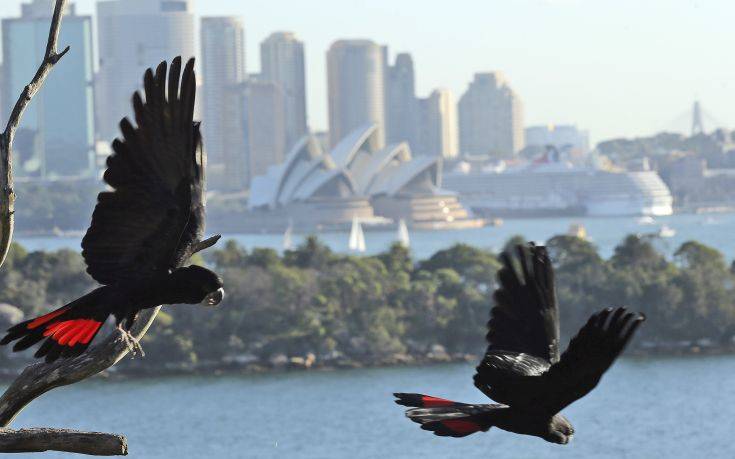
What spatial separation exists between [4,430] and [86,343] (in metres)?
0.21

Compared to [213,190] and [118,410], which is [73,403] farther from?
[213,190]

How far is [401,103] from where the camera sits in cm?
13188

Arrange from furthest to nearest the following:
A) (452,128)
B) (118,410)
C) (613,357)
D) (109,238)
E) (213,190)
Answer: (452,128) → (213,190) → (118,410) → (109,238) → (613,357)

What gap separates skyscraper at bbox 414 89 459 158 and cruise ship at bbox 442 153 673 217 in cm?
3517

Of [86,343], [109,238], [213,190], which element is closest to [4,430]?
[86,343]

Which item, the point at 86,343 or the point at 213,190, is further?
the point at 213,190

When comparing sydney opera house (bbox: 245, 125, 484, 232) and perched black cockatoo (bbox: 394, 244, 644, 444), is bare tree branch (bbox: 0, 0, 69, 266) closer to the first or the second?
perched black cockatoo (bbox: 394, 244, 644, 444)

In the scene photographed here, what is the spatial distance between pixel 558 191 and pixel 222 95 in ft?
127

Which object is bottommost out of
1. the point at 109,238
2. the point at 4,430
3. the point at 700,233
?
the point at 700,233

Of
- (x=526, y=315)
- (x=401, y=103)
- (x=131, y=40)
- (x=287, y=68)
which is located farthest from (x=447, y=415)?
(x=131, y=40)

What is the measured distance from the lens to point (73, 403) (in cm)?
2783

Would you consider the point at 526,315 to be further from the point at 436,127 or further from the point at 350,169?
the point at 436,127

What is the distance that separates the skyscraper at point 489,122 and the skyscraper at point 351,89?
14.1 meters

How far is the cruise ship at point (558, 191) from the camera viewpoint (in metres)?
92.1
